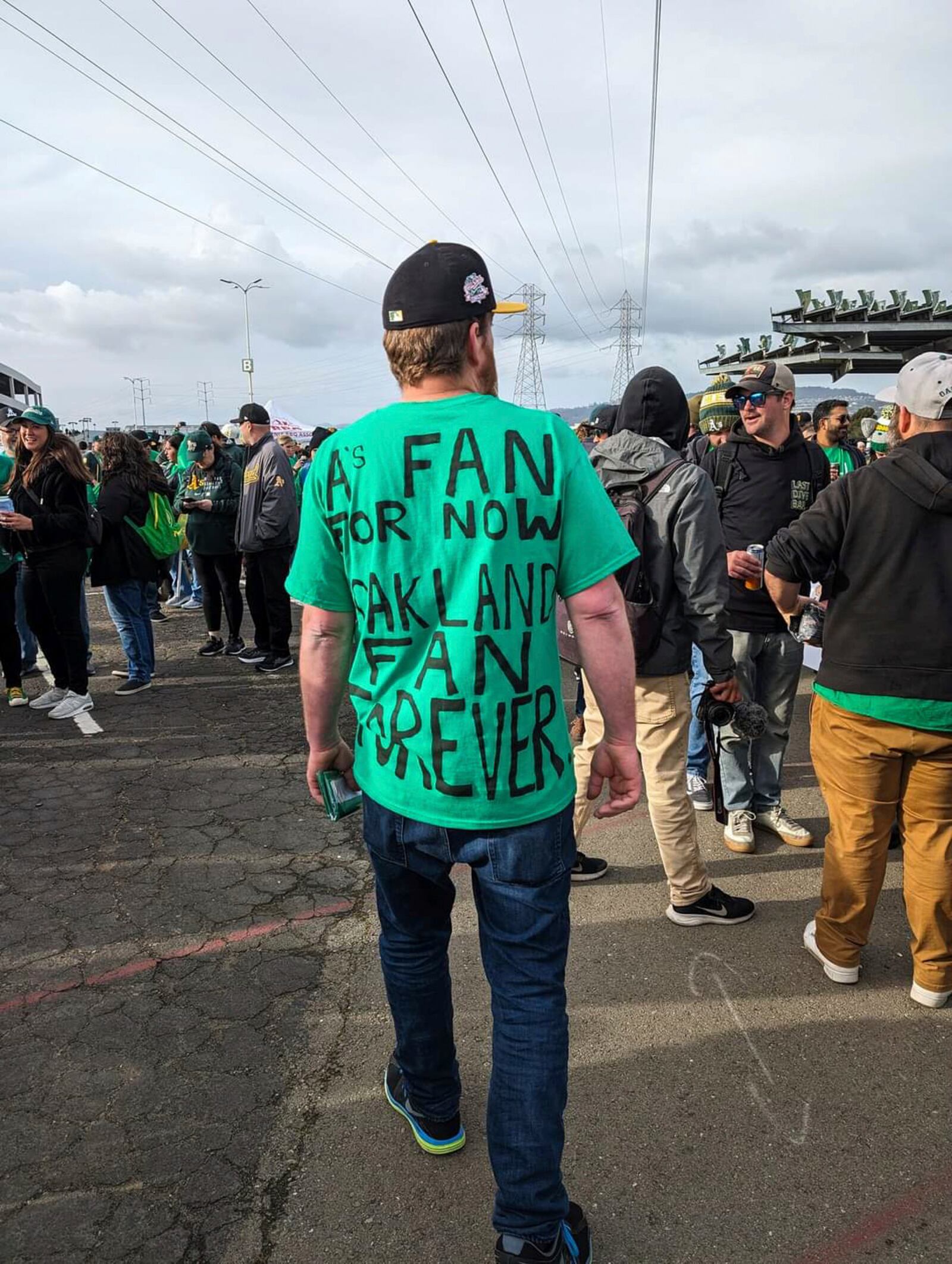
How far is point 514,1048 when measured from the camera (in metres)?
1.76

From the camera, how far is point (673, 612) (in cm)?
308

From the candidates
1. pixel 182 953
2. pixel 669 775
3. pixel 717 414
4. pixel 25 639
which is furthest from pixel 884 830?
pixel 25 639

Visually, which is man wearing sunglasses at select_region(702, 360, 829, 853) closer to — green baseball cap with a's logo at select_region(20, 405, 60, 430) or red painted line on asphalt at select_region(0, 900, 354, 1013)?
red painted line on asphalt at select_region(0, 900, 354, 1013)

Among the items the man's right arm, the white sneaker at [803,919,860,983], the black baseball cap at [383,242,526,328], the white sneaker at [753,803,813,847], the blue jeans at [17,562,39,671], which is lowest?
the white sneaker at [803,919,860,983]

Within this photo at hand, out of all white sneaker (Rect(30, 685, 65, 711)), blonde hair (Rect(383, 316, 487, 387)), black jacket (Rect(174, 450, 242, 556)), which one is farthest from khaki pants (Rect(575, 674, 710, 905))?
black jacket (Rect(174, 450, 242, 556))

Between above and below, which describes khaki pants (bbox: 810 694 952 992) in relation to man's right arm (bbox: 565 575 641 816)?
below

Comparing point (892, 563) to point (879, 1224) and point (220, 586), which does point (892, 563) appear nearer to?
point (879, 1224)

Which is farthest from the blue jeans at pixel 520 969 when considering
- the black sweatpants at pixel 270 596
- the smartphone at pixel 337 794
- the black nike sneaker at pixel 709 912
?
the black sweatpants at pixel 270 596

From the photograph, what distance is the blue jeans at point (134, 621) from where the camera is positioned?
651cm

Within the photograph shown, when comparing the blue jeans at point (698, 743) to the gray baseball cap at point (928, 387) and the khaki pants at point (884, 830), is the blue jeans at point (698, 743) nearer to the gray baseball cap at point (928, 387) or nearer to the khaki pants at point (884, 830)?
the khaki pants at point (884, 830)

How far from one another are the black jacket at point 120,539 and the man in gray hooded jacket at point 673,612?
14.3 ft

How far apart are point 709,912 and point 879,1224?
4.36 ft

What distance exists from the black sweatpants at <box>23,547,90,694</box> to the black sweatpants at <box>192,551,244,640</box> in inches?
64.5

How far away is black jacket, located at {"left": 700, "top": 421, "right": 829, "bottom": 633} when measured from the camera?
383cm
